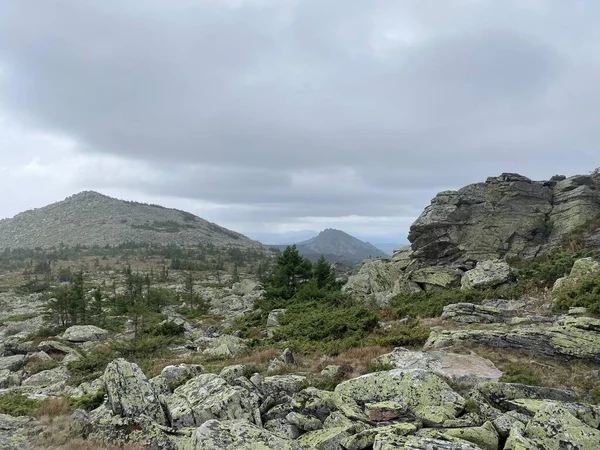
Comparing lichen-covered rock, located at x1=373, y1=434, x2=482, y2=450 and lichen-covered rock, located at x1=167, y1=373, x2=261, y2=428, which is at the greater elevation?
lichen-covered rock, located at x1=373, y1=434, x2=482, y2=450

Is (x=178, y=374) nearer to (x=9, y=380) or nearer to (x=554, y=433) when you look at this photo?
(x=554, y=433)

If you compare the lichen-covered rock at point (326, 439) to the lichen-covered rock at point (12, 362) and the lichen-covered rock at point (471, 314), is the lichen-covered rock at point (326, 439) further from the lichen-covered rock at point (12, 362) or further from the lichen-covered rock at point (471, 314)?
the lichen-covered rock at point (12, 362)

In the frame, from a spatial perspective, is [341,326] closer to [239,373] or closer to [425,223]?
[239,373]

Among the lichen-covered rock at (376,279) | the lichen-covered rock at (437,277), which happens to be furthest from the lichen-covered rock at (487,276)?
the lichen-covered rock at (376,279)

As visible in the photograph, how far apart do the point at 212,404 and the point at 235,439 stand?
9.74 ft

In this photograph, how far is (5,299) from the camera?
2884 inches

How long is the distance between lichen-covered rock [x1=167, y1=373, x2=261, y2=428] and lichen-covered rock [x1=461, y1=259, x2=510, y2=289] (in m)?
22.4

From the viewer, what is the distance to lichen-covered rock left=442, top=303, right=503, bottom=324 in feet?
70.1

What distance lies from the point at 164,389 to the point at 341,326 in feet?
40.3

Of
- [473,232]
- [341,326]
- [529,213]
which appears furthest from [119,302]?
[529,213]

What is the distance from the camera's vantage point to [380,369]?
1588cm

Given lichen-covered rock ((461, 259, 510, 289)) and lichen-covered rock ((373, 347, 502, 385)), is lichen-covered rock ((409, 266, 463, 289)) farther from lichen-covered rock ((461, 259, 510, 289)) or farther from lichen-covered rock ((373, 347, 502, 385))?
lichen-covered rock ((373, 347, 502, 385))

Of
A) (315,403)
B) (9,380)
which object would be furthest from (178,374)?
(9,380)

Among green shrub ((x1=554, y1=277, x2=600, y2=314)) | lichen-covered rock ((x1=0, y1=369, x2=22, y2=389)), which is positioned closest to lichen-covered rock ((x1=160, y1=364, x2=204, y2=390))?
lichen-covered rock ((x1=0, y1=369, x2=22, y2=389))
